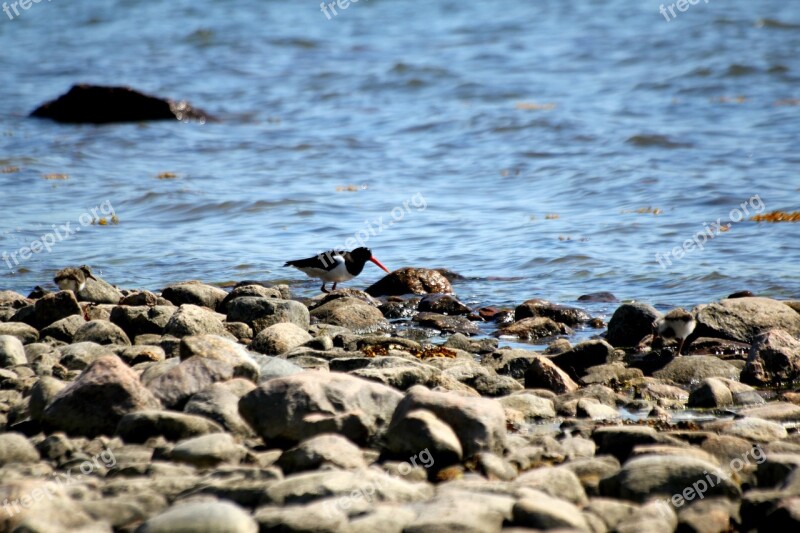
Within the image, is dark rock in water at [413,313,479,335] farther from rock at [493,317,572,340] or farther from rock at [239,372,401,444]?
rock at [239,372,401,444]

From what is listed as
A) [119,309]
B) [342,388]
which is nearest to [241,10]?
[119,309]

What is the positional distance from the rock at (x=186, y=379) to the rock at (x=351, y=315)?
3.23m

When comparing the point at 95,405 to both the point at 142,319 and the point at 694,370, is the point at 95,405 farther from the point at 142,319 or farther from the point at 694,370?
the point at 694,370

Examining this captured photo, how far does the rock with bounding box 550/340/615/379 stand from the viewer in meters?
7.87

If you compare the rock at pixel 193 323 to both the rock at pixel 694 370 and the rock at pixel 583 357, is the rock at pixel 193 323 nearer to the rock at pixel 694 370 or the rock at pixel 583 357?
the rock at pixel 583 357

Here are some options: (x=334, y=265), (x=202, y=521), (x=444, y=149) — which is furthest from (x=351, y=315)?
(x=444, y=149)

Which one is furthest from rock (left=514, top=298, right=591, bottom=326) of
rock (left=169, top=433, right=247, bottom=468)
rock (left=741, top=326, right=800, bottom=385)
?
rock (left=169, top=433, right=247, bottom=468)

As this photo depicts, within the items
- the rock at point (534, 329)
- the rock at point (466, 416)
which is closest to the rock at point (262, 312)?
the rock at point (534, 329)

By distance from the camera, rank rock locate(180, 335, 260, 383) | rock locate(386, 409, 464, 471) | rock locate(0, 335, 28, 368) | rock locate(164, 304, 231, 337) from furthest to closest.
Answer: rock locate(164, 304, 231, 337) < rock locate(0, 335, 28, 368) < rock locate(180, 335, 260, 383) < rock locate(386, 409, 464, 471)

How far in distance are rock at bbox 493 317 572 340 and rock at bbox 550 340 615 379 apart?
1299 mm

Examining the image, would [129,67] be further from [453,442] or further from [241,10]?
[453,442]

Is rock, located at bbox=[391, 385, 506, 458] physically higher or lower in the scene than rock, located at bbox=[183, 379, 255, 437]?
lower

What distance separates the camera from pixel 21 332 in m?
8.20

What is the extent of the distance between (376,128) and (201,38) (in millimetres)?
13652
